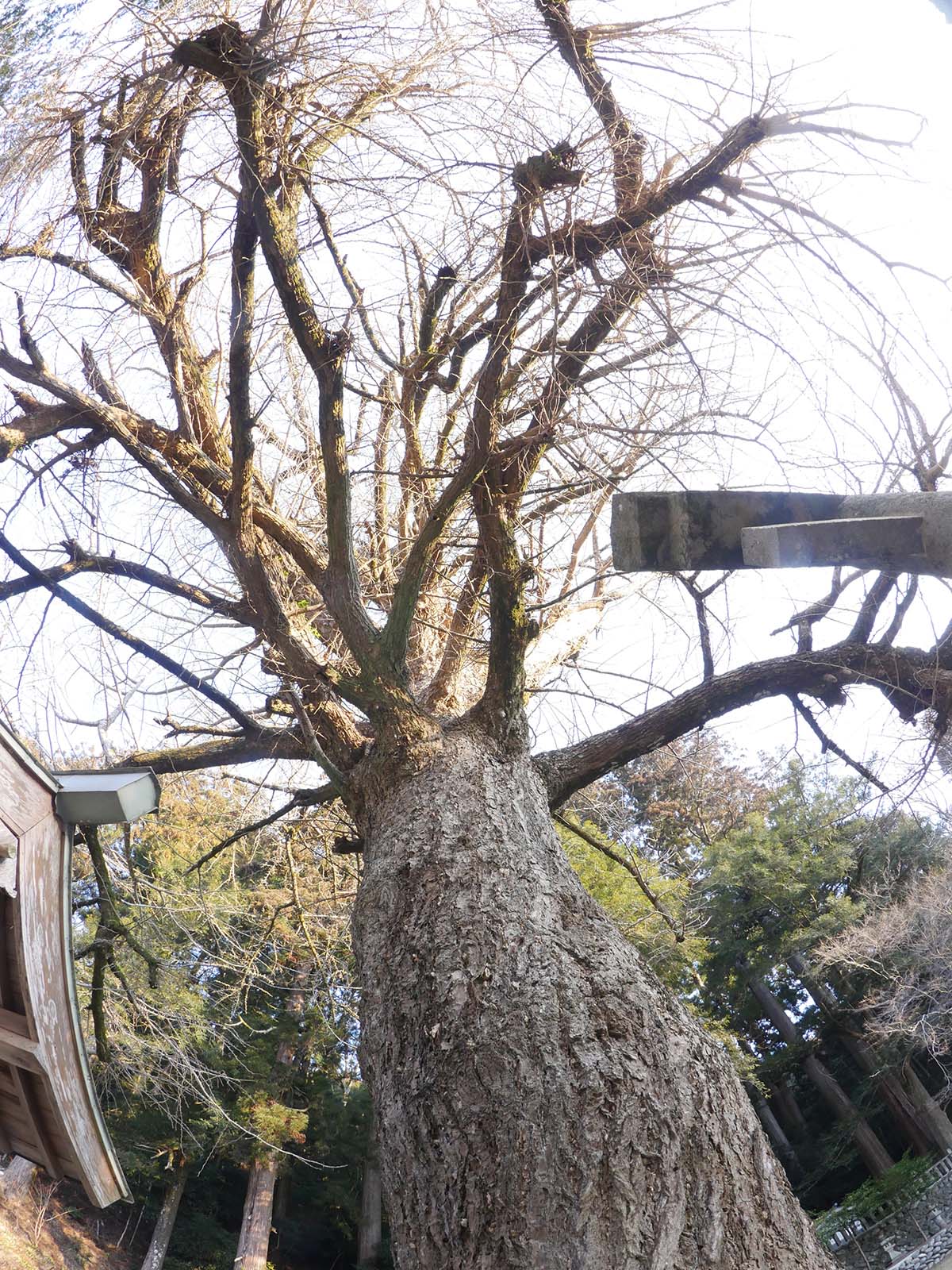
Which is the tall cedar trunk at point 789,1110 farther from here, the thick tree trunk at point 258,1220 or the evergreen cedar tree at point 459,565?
the evergreen cedar tree at point 459,565

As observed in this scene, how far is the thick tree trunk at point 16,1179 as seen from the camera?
14578mm

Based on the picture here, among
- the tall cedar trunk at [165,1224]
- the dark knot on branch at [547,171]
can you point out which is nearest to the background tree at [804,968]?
the tall cedar trunk at [165,1224]

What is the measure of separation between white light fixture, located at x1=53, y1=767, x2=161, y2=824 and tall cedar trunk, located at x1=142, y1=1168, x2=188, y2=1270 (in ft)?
55.8

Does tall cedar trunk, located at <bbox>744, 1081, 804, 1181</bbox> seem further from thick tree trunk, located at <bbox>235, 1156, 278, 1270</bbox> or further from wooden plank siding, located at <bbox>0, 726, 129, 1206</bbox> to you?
wooden plank siding, located at <bbox>0, 726, 129, 1206</bbox>

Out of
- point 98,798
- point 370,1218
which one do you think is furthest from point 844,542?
point 370,1218

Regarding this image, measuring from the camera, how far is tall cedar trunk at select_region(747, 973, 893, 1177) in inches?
646

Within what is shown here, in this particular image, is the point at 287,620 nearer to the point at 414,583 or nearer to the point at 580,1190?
the point at 414,583

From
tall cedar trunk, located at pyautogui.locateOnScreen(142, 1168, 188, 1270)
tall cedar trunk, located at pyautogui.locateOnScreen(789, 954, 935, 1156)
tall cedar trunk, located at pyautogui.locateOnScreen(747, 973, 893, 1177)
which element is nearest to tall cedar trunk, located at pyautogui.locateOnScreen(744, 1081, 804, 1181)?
tall cedar trunk, located at pyautogui.locateOnScreen(747, 973, 893, 1177)

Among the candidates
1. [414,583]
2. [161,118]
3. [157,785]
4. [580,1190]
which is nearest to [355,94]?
[161,118]

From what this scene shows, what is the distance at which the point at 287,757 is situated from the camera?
4.40 metres

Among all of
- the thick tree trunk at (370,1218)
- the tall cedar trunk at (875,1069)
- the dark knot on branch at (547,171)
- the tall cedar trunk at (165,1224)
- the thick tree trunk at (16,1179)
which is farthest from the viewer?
the thick tree trunk at (370,1218)

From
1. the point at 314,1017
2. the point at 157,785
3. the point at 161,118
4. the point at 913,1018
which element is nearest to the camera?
the point at 157,785

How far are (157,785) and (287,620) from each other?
90cm

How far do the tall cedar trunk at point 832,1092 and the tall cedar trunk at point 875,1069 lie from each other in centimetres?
62
